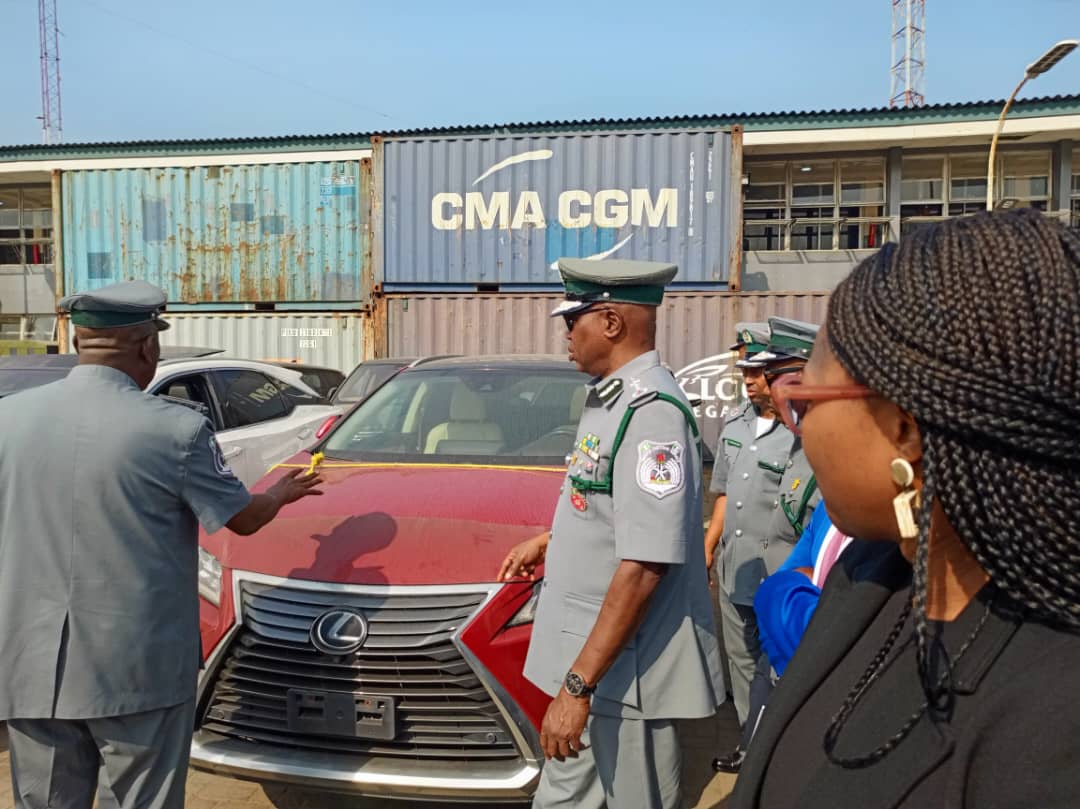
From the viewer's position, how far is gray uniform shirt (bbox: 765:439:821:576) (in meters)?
3.09

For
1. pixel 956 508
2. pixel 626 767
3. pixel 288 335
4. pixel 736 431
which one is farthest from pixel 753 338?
pixel 288 335

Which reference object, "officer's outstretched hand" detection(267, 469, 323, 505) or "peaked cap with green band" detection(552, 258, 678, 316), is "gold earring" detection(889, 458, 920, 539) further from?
"officer's outstretched hand" detection(267, 469, 323, 505)

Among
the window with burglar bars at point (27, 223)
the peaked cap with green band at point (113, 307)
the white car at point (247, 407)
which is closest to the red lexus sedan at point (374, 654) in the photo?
the peaked cap with green band at point (113, 307)

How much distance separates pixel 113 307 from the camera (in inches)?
89.5

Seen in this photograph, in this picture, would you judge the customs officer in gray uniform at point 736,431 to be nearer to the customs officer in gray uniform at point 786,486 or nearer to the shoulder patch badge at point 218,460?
the customs officer in gray uniform at point 786,486

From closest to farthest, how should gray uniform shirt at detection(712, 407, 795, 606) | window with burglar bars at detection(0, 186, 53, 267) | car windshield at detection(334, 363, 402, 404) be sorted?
gray uniform shirt at detection(712, 407, 795, 606)
car windshield at detection(334, 363, 402, 404)
window with burglar bars at detection(0, 186, 53, 267)

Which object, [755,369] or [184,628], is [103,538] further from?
[755,369]

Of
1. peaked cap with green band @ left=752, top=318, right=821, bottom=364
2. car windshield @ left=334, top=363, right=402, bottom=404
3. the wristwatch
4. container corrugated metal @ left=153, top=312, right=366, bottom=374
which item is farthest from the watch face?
container corrugated metal @ left=153, top=312, right=366, bottom=374

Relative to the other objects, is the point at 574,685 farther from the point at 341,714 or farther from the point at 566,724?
the point at 341,714

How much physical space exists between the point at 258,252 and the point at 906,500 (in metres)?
13.7

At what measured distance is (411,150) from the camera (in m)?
13.1

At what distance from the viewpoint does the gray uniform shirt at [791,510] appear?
309 centimetres

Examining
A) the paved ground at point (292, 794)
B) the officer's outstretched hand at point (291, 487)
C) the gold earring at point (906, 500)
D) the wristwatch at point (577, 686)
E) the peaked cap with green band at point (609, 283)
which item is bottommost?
the paved ground at point (292, 794)

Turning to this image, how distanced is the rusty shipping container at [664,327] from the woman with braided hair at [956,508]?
30.5 feet
